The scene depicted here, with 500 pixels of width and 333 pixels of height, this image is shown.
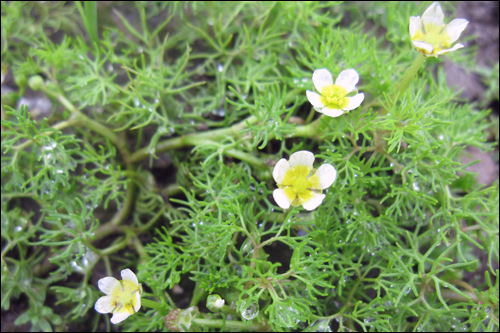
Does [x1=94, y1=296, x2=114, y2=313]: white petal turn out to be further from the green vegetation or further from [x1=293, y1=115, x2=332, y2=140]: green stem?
[x1=293, y1=115, x2=332, y2=140]: green stem

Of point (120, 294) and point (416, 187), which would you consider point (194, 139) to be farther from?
point (416, 187)

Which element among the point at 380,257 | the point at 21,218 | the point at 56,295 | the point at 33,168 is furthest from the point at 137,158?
the point at 380,257

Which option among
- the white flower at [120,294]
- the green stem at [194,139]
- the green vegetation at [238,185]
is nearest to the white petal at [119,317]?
the white flower at [120,294]

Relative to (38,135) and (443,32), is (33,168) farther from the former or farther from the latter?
(443,32)

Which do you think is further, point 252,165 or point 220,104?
point 220,104

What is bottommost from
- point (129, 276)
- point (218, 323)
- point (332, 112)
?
point (218, 323)

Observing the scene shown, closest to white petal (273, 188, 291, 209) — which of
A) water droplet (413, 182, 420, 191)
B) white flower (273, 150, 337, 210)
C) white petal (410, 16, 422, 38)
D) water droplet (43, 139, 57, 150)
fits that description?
white flower (273, 150, 337, 210)

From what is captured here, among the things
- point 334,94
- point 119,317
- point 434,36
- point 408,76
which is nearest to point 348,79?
point 334,94
